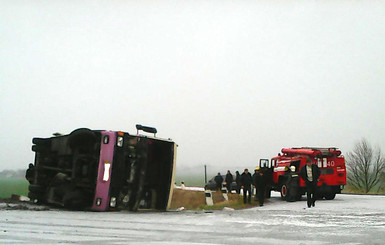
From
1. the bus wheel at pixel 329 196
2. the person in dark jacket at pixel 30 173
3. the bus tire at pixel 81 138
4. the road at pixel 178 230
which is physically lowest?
the road at pixel 178 230

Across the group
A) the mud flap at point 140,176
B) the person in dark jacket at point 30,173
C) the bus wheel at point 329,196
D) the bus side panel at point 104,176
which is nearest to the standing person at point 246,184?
the bus wheel at point 329,196

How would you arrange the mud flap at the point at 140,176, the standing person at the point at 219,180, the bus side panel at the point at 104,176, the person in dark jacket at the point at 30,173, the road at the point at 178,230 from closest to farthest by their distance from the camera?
the road at the point at 178,230, the bus side panel at the point at 104,176, the mud flap at the point at 140,176, the person in dark jacket at the point at 30,173, the standing person at the point at 219,180

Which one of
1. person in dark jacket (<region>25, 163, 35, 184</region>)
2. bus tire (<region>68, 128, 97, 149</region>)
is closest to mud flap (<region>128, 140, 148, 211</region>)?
bus tire (<region>68, 128, 97, 149</region>)

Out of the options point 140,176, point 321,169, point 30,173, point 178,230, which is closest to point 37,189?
point 30,173

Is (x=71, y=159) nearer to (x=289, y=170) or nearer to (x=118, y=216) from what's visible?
(x=118, y=216)

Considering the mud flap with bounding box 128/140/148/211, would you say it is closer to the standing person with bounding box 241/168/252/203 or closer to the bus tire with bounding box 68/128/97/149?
the bus tire with bounding box 68/128/97/149

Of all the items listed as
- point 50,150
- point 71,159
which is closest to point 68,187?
point 71,159

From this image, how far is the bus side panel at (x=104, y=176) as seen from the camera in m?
11.1

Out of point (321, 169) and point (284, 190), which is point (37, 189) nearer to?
point (284, 190)

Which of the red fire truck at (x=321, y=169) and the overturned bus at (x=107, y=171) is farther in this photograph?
the red fire truck at (x=321, y=169)

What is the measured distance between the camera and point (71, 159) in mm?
12180

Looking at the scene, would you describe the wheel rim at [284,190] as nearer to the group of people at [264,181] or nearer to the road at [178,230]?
the group of people at [264,181]

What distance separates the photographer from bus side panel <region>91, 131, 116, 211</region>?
11102mm

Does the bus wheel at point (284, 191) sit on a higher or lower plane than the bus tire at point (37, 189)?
higher
